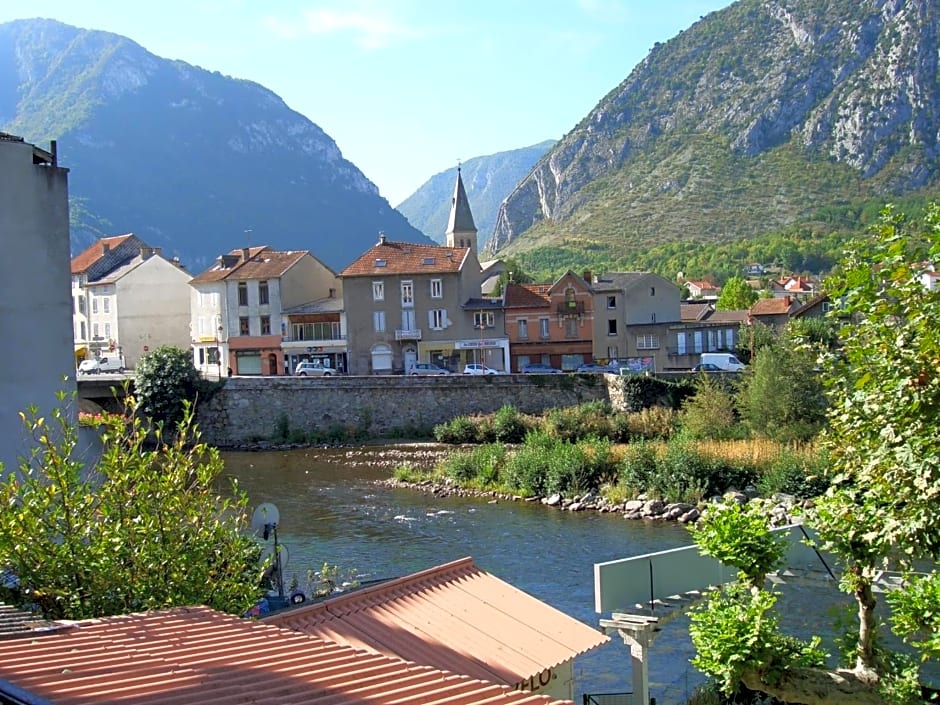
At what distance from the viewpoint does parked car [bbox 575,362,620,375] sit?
48391 millimetres

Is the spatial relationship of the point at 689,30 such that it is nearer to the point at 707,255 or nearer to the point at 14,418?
the point at 707,255

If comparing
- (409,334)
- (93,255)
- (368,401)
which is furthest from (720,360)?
(93,255)

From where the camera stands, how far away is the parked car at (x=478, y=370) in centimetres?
5043

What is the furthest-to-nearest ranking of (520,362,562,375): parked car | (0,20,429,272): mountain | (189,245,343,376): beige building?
(0,20,429,272): mountain → (189,245,343,376): beige building → (520,362,562,375): parked car

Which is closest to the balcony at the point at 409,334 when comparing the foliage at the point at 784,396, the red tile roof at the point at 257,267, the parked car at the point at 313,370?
the parked car at the point at 313,370

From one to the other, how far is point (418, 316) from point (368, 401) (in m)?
6.66

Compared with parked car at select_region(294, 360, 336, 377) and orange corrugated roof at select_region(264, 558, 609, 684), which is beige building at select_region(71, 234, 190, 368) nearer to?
parked car at select_region(294, 360, 336, 377)

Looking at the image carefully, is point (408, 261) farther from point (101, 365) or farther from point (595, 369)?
point (101, 365)

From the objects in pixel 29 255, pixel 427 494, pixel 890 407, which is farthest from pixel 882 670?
pixel 427 494

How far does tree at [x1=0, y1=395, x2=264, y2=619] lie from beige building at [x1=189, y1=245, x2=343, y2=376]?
149 feet

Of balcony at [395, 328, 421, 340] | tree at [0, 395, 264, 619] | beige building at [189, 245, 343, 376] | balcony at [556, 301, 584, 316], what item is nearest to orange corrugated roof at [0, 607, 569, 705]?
tree at [0, 395, 264, 619]

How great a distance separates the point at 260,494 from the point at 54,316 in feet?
66.0

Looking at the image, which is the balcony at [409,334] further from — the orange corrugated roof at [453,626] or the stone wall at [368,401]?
the orange corrugated roof at [453,626]

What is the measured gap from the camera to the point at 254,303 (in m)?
57.8
